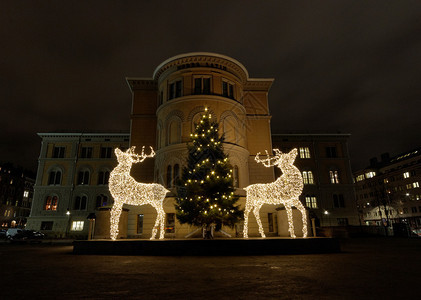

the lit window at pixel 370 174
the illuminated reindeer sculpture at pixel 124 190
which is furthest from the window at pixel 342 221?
the lit window at pixel 370 174

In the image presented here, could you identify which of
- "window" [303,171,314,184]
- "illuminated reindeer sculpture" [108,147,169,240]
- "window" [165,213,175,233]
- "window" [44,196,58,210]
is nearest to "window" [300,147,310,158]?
"window" [303,171,314,184]

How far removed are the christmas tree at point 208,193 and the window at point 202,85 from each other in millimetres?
8995

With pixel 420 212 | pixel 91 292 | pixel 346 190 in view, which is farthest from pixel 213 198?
pixel 420 212

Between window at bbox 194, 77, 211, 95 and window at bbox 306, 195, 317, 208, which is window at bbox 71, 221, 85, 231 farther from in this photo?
window at bbox 306, 195, 317, 208

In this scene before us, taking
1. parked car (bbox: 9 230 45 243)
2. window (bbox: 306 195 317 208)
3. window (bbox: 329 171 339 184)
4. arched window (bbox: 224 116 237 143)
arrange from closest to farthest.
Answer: arched window (bbox: 224 116 237 143)
parked car (bbox: 9 230 45 243)
window (bbox: 306 195 317 208)
window (bbox: 329 171 339 184)

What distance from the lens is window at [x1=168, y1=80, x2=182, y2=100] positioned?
81.4 feet

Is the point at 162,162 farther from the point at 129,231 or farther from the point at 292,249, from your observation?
the point at 292,249

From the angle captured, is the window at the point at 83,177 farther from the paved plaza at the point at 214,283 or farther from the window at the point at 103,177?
the paved plaza at the point at 214,283

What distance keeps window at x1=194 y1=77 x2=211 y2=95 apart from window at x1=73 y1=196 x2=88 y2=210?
91.5 feet

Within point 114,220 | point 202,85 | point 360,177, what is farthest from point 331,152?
point 360,177

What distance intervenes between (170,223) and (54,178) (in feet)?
96.9

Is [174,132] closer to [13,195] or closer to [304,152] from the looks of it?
[304,152]

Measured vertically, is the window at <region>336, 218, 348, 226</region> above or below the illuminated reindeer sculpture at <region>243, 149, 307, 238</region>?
below

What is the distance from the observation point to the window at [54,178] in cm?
4045
